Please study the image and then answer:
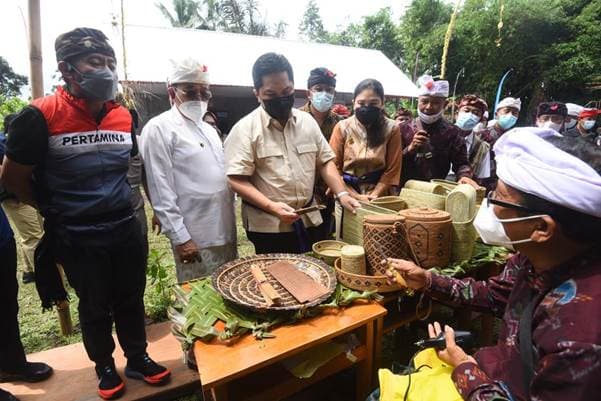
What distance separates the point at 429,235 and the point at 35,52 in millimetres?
2837

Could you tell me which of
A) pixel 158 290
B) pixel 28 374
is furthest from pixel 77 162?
pixel 158 290

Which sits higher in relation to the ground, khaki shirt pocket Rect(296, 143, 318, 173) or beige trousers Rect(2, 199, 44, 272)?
khaki shirt pocket Rect(296, 143, 318, 173)

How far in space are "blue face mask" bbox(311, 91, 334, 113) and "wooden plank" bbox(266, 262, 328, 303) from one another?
190 cm

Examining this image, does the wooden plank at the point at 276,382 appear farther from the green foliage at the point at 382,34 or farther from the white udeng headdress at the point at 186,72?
the green foliage at the point at 382,34

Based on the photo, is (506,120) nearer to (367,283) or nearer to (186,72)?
(367,283)

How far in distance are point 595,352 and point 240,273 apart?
55.0 inches

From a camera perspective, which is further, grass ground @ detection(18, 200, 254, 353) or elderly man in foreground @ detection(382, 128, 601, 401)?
grass ground @ detection(18, 200, 254, 353)

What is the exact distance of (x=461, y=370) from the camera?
1.23 metres

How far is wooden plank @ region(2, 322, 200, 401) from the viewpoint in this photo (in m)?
2.02

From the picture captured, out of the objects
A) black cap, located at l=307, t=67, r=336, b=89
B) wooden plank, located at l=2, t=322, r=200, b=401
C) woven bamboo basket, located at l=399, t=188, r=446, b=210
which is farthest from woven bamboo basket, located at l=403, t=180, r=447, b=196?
wooden plank, located at l=2, t=322, r=200, b=401

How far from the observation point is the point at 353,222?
218 centimetres

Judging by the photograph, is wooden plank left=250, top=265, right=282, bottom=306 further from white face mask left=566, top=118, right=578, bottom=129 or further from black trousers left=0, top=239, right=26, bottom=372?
white face mask left=566, top=118, right=578, bottom=129

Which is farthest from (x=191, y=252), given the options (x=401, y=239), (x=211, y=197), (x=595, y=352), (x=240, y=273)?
(x=595, y=352)

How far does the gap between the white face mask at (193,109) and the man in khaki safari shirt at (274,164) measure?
0.31m
